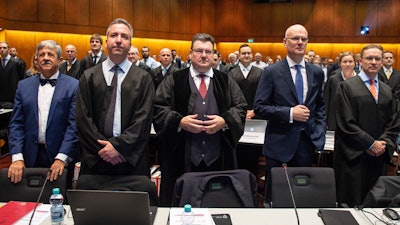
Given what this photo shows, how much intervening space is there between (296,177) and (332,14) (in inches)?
583

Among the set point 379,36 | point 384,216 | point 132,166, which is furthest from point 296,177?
point 379,36

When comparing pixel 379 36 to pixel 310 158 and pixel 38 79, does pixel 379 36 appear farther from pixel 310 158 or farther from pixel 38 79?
pixel 38 79

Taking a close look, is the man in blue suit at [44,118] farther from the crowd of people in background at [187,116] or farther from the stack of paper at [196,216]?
the stack of paper at [196,216]

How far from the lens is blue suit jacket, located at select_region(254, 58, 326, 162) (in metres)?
3.13

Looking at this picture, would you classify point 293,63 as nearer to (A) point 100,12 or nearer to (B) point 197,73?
(B) point 197,73

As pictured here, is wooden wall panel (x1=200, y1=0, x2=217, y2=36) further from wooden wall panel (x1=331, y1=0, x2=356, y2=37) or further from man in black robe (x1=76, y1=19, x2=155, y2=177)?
man in black robe (x1=76, y1=19, x2=155, y2=177)

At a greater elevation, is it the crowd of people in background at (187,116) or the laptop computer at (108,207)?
the crowd of people in background at (187,116)

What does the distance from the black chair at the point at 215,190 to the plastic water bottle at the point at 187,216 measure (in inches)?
9.9

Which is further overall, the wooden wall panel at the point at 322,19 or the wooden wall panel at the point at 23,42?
the wooden wall panel at the point at 322,19

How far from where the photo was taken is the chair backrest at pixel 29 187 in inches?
97.1

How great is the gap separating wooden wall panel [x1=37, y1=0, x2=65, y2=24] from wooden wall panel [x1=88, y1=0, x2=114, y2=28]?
0.99m

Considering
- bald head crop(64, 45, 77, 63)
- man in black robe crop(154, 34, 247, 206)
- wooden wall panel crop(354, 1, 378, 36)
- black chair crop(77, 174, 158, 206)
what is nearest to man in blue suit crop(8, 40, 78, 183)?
black chair crop(77, 174, 158, 206)

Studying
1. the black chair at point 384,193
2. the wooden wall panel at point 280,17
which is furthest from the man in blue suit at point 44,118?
the wooden wall panel at point 280,17

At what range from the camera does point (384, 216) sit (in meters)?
2.14
